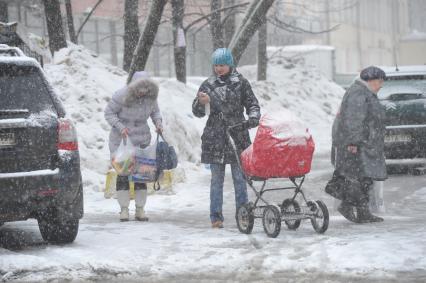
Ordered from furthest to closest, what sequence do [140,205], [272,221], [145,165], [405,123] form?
[405,123], [140,205], [145,165], [272,221]

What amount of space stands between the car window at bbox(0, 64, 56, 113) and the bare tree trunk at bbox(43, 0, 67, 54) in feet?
31.6

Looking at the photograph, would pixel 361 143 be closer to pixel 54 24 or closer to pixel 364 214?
pixel 364 214

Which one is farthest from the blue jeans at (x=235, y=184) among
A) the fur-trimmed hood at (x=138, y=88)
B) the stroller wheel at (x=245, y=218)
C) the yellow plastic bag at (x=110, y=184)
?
the yellow plastic bag at (x=110, y=184)

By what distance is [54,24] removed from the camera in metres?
17.0

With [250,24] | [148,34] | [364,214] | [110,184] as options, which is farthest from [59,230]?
[250,24]

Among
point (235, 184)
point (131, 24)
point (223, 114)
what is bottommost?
point (235, 184)

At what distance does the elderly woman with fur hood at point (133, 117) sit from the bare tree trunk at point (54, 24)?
7.58 meters

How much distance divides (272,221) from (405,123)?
18.9ft

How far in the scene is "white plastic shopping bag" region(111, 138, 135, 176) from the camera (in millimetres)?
9555

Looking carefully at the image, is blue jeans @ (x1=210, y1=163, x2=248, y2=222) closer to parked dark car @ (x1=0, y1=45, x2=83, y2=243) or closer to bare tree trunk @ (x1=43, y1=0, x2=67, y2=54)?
parked dark car @ (x1=0, y1=45, x2=83, y2=243)

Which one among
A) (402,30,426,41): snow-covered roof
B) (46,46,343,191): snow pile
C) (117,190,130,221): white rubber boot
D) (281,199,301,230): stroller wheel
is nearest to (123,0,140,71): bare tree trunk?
(46,46,343,191): snow pile

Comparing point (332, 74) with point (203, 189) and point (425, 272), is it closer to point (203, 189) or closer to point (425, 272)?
point (203, 189)

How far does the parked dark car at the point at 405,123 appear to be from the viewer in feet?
43.4

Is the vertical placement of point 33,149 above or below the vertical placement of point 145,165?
above
